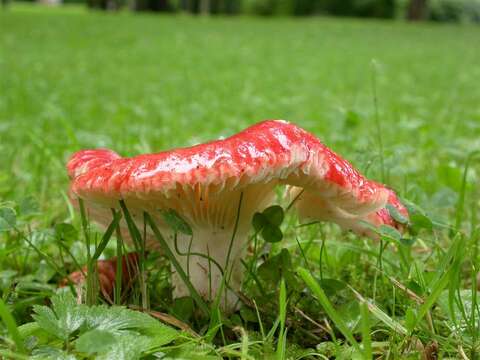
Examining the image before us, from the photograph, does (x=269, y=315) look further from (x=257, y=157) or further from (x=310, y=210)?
(x=257, y=157)

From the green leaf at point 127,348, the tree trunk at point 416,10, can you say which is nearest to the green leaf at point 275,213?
the green leaf at point 127,348

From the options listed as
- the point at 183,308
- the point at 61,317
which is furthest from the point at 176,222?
the point at 61,317

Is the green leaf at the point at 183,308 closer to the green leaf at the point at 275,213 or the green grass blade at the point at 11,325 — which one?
the green leaf at the point at 275,213

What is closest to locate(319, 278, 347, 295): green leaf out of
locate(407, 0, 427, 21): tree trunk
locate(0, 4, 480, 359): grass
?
locate(0, 4, 480, 359): grass

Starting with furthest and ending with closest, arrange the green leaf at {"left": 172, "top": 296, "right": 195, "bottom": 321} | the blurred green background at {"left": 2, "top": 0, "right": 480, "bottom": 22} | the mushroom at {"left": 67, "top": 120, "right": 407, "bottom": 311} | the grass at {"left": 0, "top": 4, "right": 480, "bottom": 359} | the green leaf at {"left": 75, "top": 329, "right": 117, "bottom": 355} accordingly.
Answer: the blurred green background at {"left": 2, "top": 0, "right": 480, "bottom": 22}, the green leaf at {"left": 172, "top": 296, "right": 195, "bottom": 321}, the grass at {"left": 0, "top": 4, "right": 480, "bottom": 359}, the mushroom at {"left": 67, "top": 120, "right": 407, "bottom": 311}, the green leaf at {"left": 75, "top": 329, "right": 117, "bottom": 355}

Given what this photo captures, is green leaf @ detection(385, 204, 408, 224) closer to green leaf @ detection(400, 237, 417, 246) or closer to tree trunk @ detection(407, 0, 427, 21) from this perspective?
green leaf @ detection(400, 237, 417, 246)

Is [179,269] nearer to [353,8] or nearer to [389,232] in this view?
[389,232]
